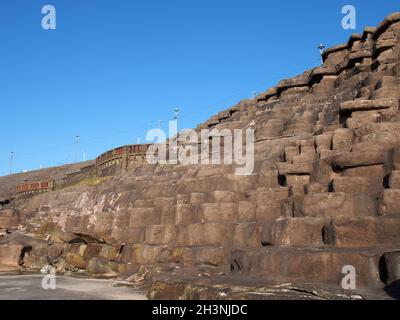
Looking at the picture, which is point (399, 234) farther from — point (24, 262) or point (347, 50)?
point (347, 50)

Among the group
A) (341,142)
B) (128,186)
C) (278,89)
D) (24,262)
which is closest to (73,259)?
(24,262)

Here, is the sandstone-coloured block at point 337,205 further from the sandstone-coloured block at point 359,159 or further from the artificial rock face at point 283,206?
the sandstone-coloured block at point 359,159

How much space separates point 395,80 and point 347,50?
10.7 meters

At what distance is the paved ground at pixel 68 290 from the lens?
9.04 metres

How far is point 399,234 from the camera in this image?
758cm

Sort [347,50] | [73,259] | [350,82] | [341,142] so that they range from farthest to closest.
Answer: [347,50] < [350,82] < [73,259] < [341,142]

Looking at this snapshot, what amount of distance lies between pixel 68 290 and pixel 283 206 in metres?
5.28

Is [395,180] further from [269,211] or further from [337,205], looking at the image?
[269,211]

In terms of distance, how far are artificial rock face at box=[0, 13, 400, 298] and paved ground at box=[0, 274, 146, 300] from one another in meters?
1.11

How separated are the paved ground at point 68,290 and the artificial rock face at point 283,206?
1.11 meters

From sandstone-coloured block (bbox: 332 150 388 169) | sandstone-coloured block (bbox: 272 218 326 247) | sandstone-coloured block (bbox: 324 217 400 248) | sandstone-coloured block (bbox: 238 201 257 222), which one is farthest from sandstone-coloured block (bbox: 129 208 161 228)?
sandstone-coloured block (bbox: 324 217 400 248)

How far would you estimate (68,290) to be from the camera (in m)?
10.1

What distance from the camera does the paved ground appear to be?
29.7 feet
